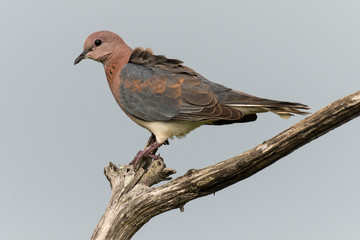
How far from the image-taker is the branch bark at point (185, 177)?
5.64 m

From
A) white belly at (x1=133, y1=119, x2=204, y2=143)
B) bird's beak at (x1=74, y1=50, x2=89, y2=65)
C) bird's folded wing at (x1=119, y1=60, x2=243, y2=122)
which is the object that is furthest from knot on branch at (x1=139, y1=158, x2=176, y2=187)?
bird's beak at (x1=74, y1=50, x2=89, y2=65)

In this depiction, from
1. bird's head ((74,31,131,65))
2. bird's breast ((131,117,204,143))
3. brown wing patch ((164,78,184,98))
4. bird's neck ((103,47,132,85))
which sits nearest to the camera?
brown wing patch ((164,78,184,98))

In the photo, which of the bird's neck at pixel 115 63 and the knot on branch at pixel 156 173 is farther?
the bird's neck at pixel 115 63

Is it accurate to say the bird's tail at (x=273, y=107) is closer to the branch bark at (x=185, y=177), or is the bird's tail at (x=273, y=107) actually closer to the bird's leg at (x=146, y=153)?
the branch bark at (x=185, y=177)

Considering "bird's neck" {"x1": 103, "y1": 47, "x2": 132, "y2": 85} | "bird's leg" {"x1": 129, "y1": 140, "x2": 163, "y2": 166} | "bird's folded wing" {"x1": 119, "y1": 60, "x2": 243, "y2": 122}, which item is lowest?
"bird's leg" {"x1": 129, "y1": 140, "x2": 163, "y2": 166}

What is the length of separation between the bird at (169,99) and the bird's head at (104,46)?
1 centimetres

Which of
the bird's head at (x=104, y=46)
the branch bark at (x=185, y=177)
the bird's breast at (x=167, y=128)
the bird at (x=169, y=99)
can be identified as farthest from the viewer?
the bird's head at (x=104, y=46)

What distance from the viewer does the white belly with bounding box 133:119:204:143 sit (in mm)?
6820

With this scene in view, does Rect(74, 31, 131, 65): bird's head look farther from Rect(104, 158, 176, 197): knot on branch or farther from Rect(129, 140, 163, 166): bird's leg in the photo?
Rect(104, 158, 176, 197): knot on branch

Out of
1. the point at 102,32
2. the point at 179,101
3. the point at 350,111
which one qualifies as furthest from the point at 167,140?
the point at 350,111

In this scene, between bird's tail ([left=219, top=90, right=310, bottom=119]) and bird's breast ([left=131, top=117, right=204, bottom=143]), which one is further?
bird's breast ([left=131, top=117, right=204, bottom=143])

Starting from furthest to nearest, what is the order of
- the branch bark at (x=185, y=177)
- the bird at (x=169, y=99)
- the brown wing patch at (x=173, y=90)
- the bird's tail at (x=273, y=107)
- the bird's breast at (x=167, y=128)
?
the bird's breast at (x=167, y=128), the brown wing patch at (x=173, y=90), the bird at (x=169, y=99), the bird's tail at (x=273, y=107), the branch bark at (x=185, y=177)

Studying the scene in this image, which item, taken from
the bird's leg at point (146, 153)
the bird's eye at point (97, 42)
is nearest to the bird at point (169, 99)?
the bird's leg at point (146, 153)

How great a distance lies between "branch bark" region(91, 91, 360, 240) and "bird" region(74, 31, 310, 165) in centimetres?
32
